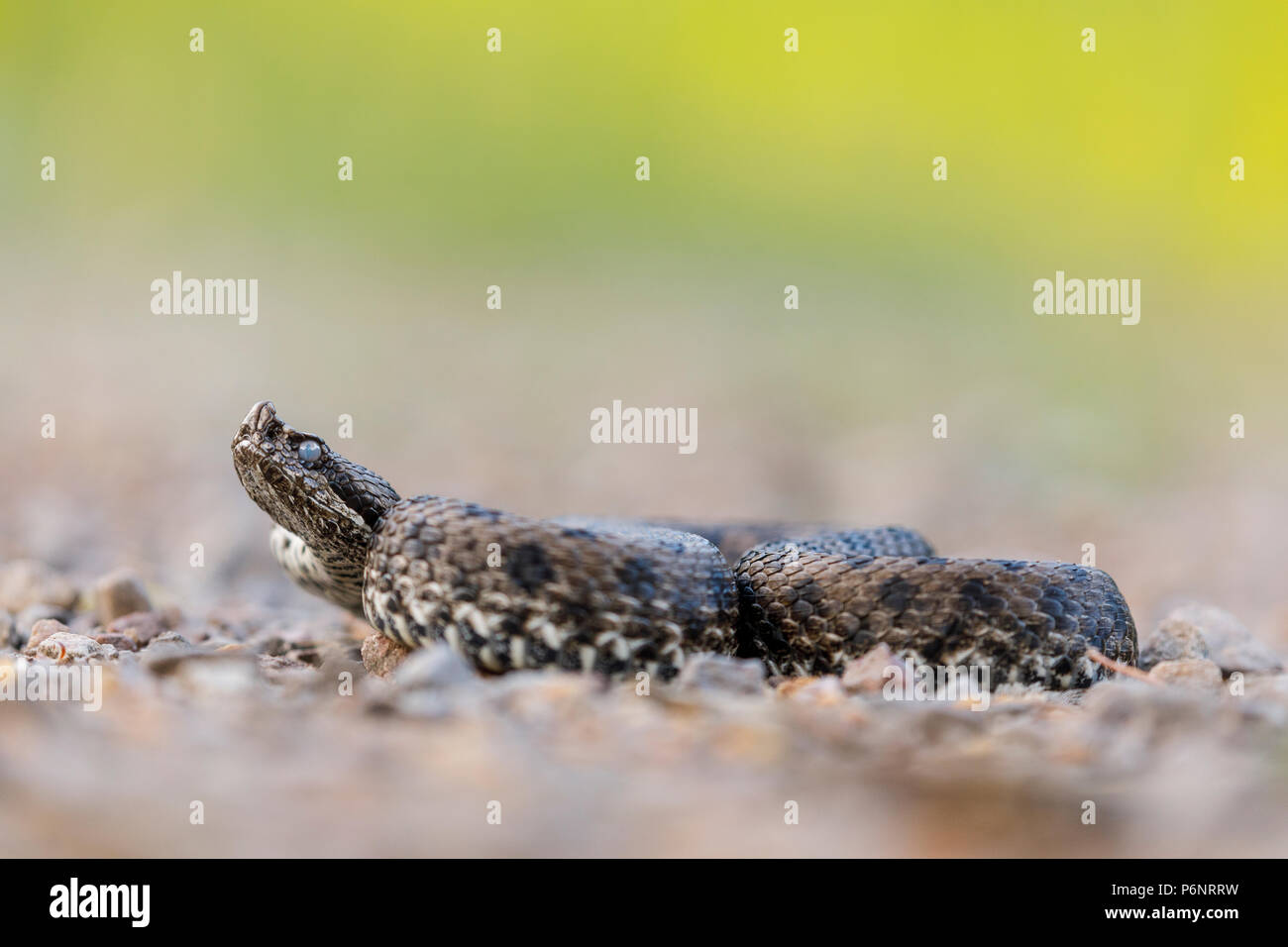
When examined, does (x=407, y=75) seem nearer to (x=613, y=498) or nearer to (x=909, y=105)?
(x=909, y=105)

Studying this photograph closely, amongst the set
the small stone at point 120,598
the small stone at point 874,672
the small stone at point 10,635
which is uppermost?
the small stone at point 120,598

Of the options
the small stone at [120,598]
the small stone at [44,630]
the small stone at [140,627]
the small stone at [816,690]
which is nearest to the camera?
the small stone at [816,690]

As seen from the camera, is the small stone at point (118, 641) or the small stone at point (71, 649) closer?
the small stone at point (71, 649)

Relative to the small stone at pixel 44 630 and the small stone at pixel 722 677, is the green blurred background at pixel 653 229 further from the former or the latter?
the small stone at pixel 722 677

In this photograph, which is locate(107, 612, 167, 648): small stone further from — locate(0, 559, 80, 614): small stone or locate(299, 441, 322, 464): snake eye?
locate(299, 441, 322, 464): snake eye

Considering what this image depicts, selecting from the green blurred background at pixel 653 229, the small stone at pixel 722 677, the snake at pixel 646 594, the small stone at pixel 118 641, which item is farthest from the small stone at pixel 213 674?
the green blurred background at pixel 653 229

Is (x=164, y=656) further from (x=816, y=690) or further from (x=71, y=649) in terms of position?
(x=816, y=690)

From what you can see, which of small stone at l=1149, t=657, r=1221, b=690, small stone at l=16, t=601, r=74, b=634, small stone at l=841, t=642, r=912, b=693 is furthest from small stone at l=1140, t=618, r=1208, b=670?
small stone at l=16, t=601, r=74, b=634
